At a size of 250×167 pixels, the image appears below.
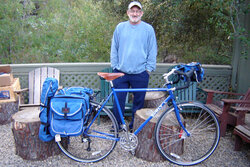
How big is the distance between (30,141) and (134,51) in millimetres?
1845

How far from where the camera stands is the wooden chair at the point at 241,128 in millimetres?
3129

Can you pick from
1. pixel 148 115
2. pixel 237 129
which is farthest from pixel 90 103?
pixel 237 129

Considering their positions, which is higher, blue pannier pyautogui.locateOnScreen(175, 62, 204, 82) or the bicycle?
blue pannier pyautogui.locateOnScreen(175, 62, 204, 82)

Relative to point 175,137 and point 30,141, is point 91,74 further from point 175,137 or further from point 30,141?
point 175,137

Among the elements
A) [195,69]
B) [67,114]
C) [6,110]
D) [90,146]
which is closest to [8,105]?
[6,110]

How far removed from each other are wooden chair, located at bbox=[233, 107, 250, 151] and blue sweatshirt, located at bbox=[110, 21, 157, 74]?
56.3 inches

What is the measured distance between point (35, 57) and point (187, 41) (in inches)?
161

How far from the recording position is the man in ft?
10.9

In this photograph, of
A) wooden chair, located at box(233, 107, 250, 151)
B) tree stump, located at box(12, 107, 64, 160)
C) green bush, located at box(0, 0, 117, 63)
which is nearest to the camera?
tree stump, located at box(12, 107, 64, 160)

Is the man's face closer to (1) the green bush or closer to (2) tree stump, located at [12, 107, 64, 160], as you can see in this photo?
(2) tree stump, located at [12, 107, 64, 160]

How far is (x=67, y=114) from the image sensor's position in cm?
268

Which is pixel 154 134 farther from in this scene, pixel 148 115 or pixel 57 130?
pixel 57 130

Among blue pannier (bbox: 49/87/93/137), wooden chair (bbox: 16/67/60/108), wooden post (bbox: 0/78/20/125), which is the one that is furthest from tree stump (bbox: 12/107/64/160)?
wooden chair (bbox: 16/67/60/108)

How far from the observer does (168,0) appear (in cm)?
463
